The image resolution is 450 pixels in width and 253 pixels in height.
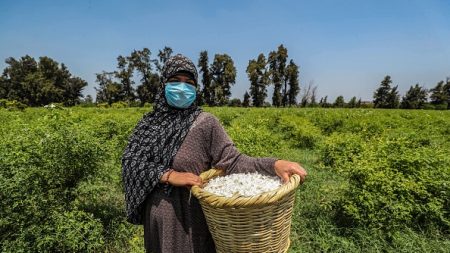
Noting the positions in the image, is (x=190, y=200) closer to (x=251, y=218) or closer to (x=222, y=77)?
(x=251, y=218)

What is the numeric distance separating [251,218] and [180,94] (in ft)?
2.70

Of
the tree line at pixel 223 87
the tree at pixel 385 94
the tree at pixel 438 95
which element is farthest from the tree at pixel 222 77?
the tree at pixel 438 95

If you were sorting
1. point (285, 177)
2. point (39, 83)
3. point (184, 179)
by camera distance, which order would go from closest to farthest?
point (285, 177)
point (184, 179)
point (39, 83)

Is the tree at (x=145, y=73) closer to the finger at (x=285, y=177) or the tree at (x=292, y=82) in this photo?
the tree at (x=292, y=82)

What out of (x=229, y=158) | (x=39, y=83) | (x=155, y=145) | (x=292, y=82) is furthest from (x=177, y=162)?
(x=39, y=83)

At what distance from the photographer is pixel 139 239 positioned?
3.08m

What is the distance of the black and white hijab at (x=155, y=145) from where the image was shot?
5.18ft

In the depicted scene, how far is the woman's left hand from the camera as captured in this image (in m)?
1.27

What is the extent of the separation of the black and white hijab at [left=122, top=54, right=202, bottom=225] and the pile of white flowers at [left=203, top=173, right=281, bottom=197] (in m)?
0.31

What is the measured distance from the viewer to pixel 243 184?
1317mm

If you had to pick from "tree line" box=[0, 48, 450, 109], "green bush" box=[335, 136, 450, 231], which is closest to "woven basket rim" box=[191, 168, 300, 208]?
"green bush" box=[335, 136, 450, 231]

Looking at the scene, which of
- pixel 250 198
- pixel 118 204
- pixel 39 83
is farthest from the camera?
pixel 39 83

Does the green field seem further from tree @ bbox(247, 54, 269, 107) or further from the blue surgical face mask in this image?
tree @ bbox(247, 54, 269, 107)

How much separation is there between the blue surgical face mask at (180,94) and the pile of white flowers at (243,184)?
1.56 ft
